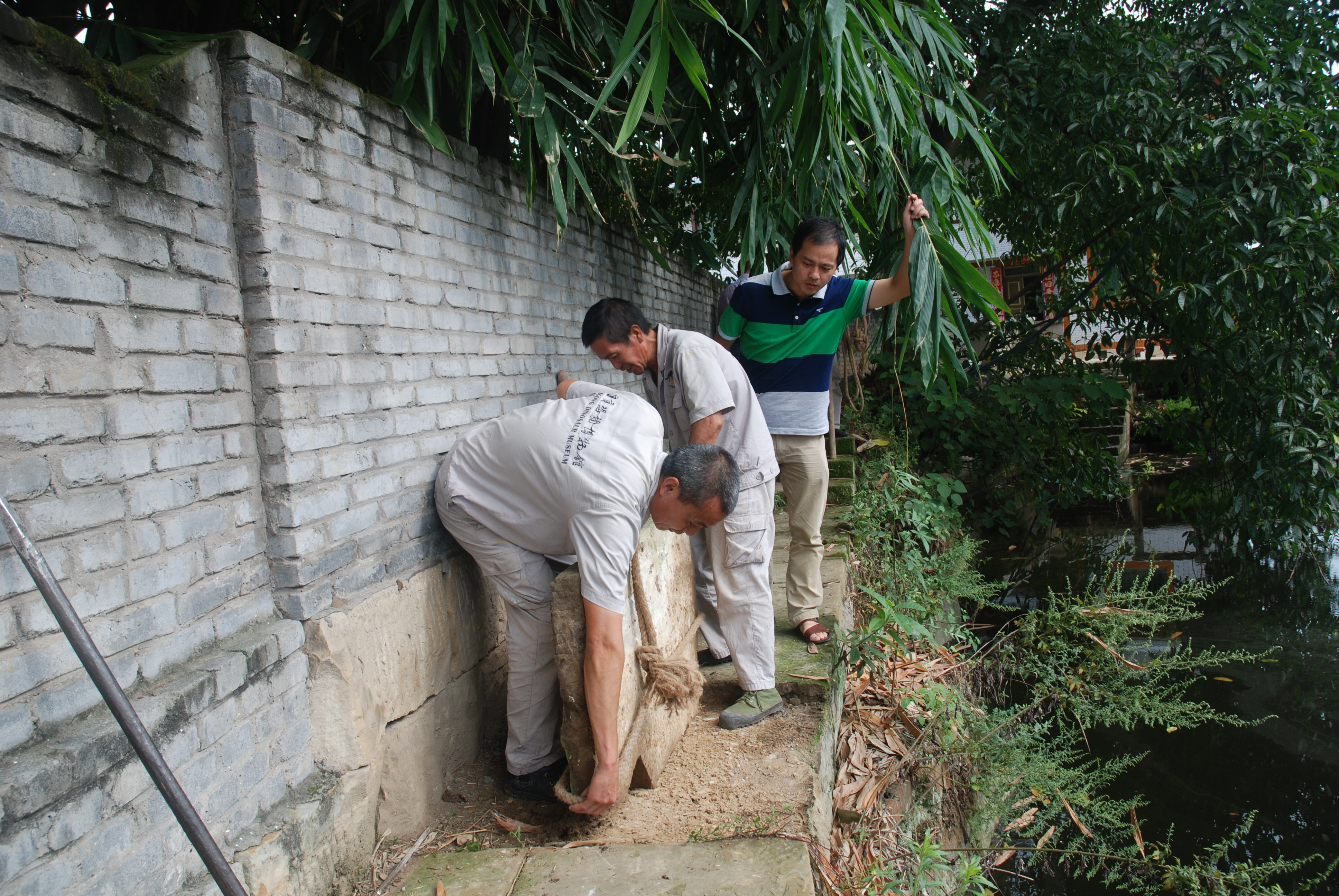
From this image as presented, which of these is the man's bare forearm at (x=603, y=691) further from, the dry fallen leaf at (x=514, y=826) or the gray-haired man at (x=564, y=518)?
the dry fallen leaf at (x=514, y=826)

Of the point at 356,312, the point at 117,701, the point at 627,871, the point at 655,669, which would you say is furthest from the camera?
the point at 655,669

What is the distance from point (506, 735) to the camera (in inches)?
120

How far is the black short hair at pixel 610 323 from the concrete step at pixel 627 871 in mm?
1683

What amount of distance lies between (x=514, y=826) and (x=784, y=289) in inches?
89.3

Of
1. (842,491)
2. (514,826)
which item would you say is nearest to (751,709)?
(514,826)

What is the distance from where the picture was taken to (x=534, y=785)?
2738 mm

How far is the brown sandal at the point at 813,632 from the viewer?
3.55m

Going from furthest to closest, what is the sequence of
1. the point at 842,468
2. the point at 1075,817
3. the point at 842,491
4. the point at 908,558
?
the point at 842,468, the point at 842,491, the point at 908,558, the point at 1075,817

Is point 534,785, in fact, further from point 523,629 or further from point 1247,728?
point 1247,728

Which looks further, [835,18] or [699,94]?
[699,94]

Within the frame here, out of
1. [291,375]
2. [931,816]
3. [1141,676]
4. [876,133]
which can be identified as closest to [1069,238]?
[1141,676]

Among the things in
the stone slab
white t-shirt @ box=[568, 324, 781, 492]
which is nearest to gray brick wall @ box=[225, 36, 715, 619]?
white t-shirt @ box=[568, 324, 781, 492]

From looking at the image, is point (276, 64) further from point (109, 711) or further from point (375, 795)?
point (375, 795)

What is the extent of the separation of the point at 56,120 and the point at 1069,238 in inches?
325
